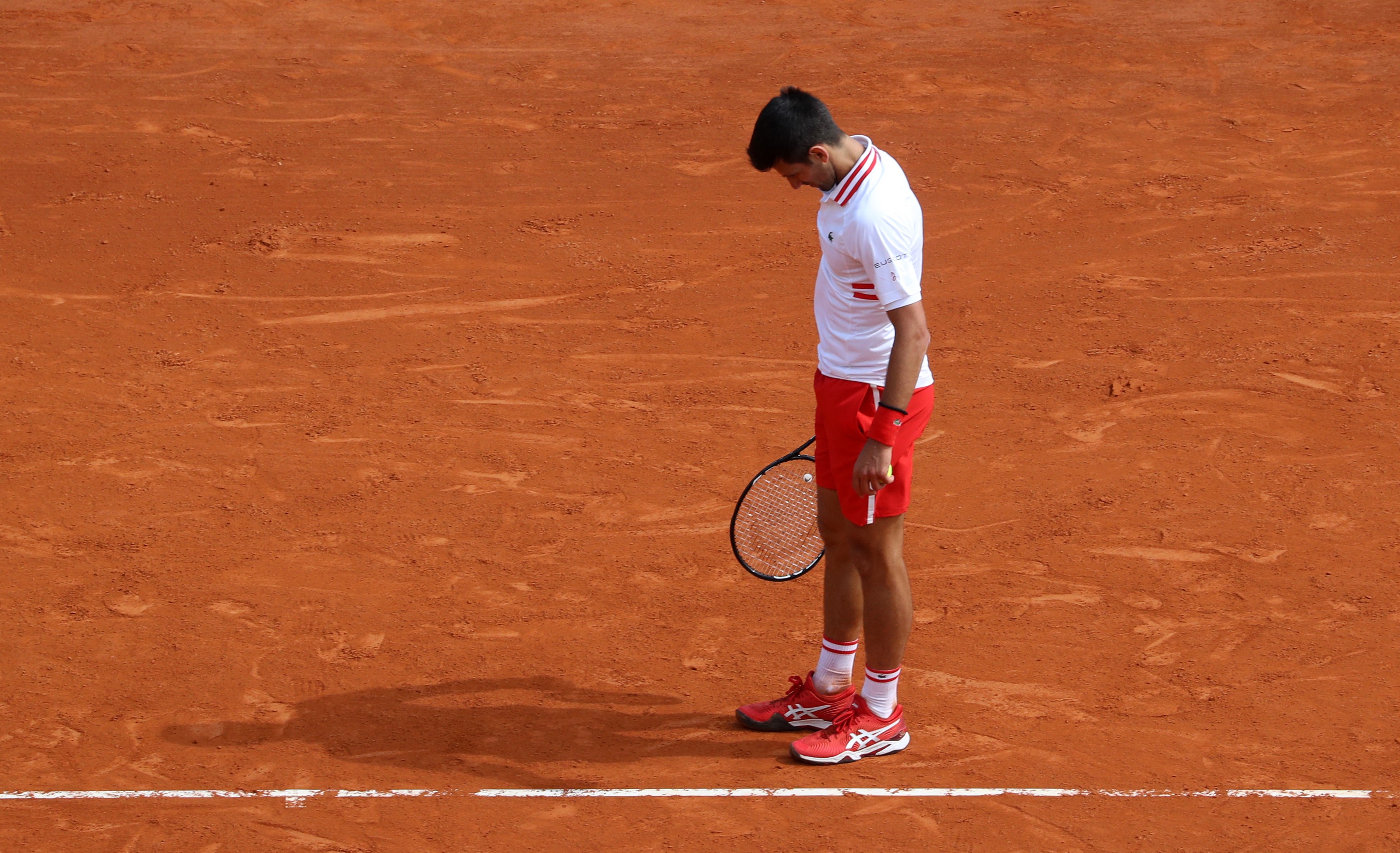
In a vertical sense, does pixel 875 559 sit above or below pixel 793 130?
below

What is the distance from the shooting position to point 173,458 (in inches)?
277

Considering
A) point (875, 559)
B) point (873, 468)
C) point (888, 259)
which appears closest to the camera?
point (888, 259)

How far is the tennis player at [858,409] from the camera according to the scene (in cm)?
417

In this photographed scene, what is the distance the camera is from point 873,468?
427 centimetres

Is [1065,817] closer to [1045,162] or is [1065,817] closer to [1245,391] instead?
[1245,391]

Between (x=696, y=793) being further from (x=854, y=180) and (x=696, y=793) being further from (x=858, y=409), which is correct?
(x=854, y=180)

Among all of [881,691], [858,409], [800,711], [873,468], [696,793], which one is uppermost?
[858,409]

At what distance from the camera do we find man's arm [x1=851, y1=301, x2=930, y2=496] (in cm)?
415

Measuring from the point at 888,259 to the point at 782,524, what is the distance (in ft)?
4.92

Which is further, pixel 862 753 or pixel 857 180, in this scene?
pixel 862 753

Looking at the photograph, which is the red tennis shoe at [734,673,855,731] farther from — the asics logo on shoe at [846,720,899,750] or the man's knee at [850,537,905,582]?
the man's knee at [850,537,905,582]

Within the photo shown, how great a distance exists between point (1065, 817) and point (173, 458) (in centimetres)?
498

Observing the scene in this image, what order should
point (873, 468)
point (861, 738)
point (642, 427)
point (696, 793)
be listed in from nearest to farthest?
point (873, 468)
point (696, 793)
point (861, 738)
point (642, 427)

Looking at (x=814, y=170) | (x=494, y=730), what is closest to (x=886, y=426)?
(x=814, y=170)
